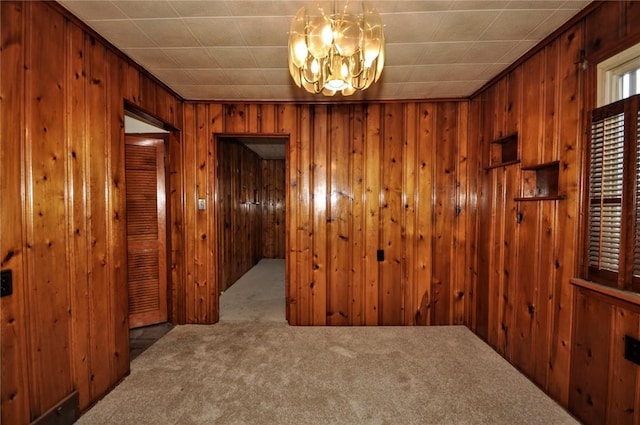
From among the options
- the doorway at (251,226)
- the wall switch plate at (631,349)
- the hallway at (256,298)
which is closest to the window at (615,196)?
the wall switch plate at (631,349)

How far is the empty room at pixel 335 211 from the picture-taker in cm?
148

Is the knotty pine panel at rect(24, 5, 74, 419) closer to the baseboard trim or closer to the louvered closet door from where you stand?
the baseboard trim

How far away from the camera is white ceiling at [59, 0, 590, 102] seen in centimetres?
162

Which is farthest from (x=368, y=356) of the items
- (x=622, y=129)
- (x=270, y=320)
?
(x=622, y=129)

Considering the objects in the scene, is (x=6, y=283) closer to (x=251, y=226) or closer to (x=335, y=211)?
(x=335, y=211)

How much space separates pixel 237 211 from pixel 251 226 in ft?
3.54

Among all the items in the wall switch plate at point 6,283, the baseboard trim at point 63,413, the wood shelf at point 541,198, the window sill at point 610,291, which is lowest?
the baseboard trim at point 63,413

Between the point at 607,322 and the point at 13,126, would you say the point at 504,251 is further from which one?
the point at 13,126

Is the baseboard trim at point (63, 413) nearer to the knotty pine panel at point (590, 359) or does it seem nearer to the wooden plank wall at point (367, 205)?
the wooden plank wall at point (367, 205)

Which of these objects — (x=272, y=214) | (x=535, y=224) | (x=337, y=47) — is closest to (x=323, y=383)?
(x=535, y=224)

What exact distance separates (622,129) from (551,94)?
2.00 ft

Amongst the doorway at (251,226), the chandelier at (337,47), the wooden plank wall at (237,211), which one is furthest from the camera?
the wooden plank wall at (237,211)

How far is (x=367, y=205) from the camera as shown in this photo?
10.1 feet

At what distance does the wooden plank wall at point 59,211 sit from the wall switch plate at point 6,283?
23 millimetres
